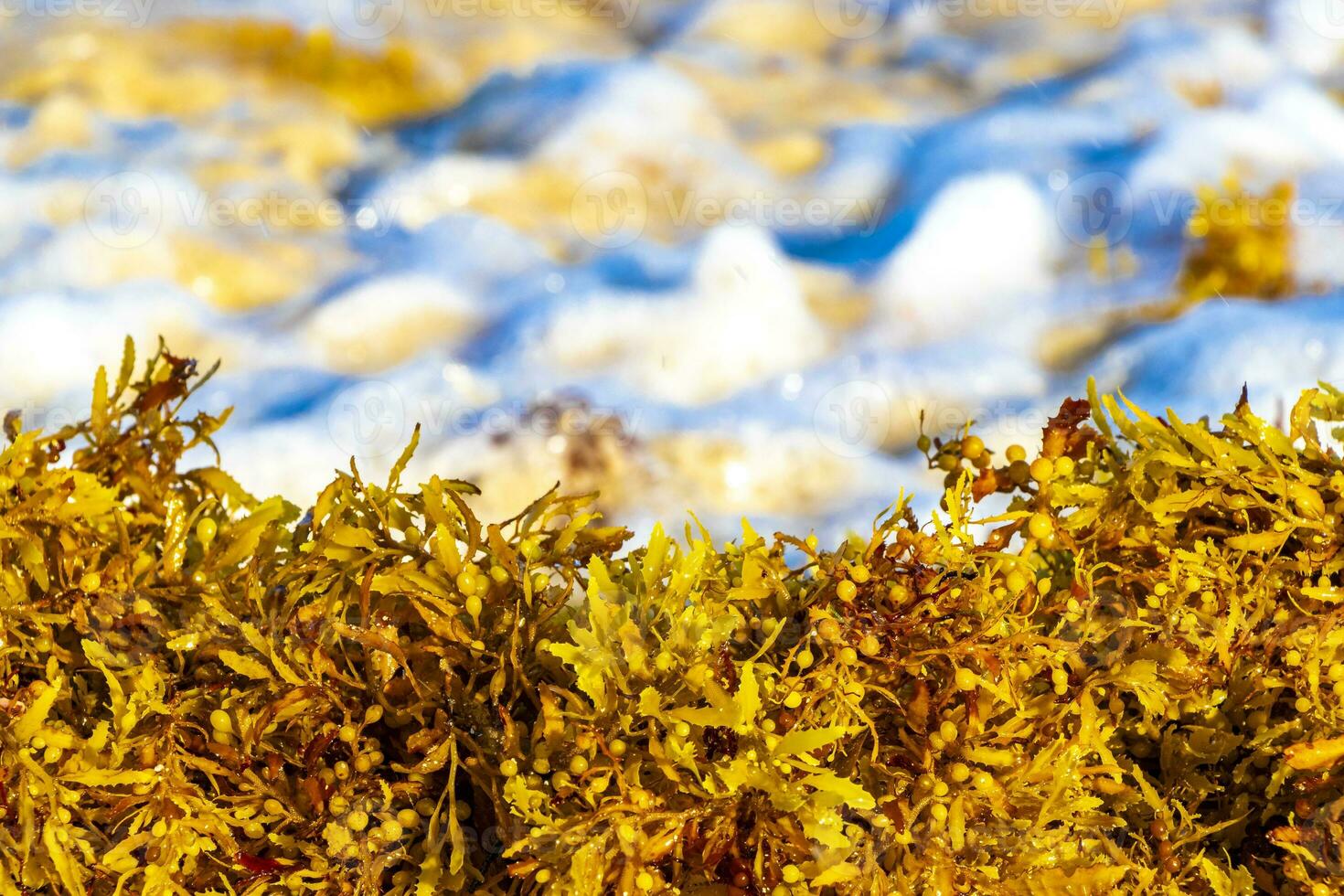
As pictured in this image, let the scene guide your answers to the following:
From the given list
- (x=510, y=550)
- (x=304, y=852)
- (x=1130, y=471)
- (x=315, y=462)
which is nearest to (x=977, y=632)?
(x=1130, y=471)

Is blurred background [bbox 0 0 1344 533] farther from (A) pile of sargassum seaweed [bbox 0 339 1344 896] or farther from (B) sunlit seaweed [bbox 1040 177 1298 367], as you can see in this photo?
(A) pile of sargassum seaweed [bbox 0 339 1344 896]

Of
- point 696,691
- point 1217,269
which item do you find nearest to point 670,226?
point 1217,269

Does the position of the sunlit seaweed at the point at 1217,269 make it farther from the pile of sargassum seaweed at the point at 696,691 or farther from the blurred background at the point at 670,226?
the pile of sargassum seaweed at the point at 696,691

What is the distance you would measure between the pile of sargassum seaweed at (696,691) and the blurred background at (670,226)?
1050 millimetres

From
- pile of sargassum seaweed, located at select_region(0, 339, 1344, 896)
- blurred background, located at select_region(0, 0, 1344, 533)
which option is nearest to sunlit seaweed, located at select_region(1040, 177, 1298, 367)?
blurred background, located at select_region(0, 0, 1344, 533)

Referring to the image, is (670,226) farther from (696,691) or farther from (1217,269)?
(696,691)

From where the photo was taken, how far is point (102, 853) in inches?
29.9

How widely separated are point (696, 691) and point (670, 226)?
210cm

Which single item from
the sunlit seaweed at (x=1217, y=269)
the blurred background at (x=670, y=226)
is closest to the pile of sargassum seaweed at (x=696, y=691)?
the blurred background at (x=670, y=226)

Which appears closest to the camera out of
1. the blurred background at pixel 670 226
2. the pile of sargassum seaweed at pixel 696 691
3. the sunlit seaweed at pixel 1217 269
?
the pile of sargassum seaweed at pixel 696 691

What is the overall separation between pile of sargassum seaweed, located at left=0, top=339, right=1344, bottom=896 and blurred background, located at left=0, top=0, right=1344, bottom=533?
3.45 ft

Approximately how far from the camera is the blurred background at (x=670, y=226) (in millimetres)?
2094

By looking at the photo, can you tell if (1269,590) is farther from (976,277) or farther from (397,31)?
(397,31)

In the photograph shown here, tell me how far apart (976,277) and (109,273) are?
6.93 ft
